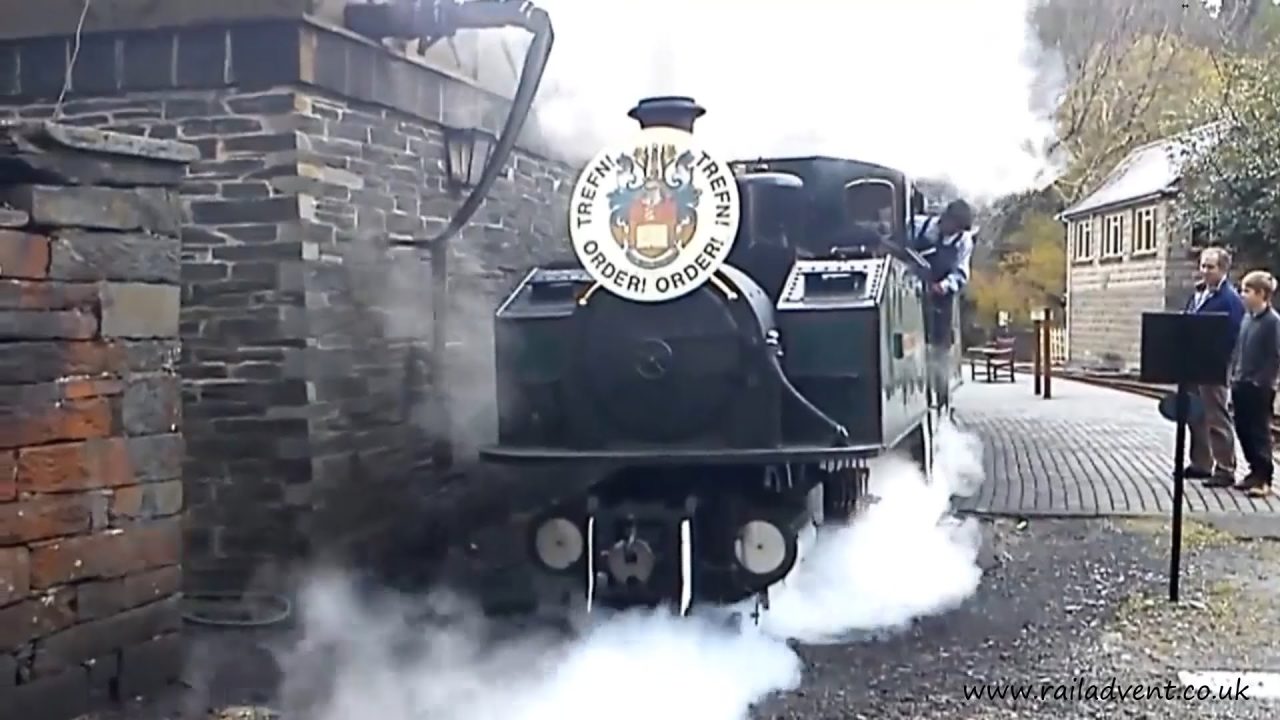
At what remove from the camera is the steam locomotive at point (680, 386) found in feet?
19.2

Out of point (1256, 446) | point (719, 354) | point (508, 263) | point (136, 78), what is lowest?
point (1256, 446)

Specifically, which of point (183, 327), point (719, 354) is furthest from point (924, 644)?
point (183, 327)

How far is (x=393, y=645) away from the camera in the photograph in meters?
5.93

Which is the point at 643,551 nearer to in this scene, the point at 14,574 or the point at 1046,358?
the point at 14,574

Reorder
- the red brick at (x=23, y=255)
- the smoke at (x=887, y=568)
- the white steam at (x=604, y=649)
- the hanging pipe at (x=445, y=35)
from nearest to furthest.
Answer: the red brick at (x=23, y=255) < the white steam at (x=604, y=649) < the smoke at (x=887, y=568) < the hanging pipe at (x=445, y=35)

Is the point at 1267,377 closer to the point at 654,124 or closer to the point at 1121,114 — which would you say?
the point at 654,124

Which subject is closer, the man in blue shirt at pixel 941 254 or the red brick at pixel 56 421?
the red brick at pixel 56 421

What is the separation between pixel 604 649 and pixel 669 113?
2.25m

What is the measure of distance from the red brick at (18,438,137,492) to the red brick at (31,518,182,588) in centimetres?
18

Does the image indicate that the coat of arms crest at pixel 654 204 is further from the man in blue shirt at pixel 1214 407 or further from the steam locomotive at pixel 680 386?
the man in blue shirt at pixel 1214 407

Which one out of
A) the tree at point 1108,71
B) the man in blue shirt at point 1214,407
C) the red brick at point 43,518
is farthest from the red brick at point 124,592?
the tree at point 1108,71

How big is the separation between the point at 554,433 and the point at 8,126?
266 centimetres

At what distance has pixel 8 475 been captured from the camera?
4.45 metres

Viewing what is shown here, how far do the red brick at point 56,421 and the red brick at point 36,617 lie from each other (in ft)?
1.71
